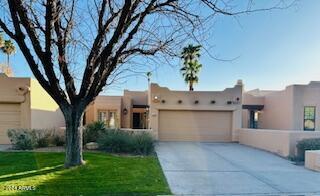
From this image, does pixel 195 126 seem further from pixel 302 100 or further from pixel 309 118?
pixel 309 118

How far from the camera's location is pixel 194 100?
20.2 meters

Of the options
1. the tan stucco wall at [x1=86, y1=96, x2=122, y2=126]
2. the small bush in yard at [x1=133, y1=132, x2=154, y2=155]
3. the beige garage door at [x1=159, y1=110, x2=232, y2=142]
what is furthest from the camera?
the tan stucco wall at [x1=86, y1=96, x2=122, y2=126]

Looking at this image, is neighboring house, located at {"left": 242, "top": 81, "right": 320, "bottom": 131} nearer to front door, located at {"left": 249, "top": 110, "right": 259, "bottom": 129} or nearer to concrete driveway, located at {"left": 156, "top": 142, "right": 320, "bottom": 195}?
front door, located at {"left": 249, "top": 110, "right": 259, "bottom": 129}

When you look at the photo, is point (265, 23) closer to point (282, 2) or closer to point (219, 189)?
point (282, 2)

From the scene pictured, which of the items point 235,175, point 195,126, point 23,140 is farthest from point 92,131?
point 235,175

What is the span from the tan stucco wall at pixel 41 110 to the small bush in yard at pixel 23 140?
3232mm

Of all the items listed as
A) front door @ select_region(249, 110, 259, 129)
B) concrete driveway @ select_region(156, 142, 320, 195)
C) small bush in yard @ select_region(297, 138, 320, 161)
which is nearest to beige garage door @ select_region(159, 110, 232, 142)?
front door @ select_region(249, 110, 259, 129)

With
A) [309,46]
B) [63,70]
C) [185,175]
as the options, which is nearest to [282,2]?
[309,46]

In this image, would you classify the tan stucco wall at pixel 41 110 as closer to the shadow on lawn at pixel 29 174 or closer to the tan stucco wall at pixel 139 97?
the tan stucco wall at pixel 139 97

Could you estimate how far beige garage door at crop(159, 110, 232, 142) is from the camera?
790 inches

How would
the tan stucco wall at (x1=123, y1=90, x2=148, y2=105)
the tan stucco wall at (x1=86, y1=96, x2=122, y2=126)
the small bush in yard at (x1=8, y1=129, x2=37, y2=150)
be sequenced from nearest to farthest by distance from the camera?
the small bush in yard at (x1=8, y1=129, x2=37, y2=150), the tan stucco wall at (x1=86, y1=96, x2=122, y2=126), the tan stucco wall at (x1=123, y1=90, x2=148, y2=105)

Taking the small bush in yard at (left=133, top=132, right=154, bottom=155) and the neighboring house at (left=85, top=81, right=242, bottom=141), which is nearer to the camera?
the small bush in yard at (left=133, top=132, right=154, bottom=155)

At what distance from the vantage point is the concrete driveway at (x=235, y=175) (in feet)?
24.6

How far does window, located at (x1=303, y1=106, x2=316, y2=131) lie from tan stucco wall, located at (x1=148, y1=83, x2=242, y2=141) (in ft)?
15.7
